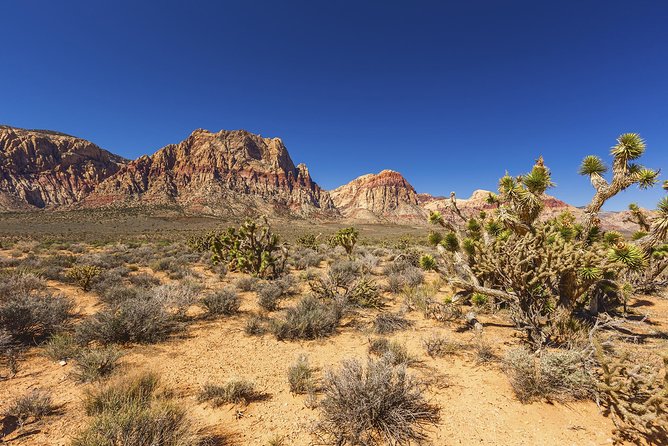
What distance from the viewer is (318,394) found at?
433 cm

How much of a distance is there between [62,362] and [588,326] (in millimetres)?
9989

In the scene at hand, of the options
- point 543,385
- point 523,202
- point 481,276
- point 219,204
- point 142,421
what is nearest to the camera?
point 142,421

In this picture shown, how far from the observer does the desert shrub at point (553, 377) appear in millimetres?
4023

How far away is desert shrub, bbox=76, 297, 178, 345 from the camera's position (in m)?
5.69

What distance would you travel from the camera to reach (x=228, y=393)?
13.4 ft

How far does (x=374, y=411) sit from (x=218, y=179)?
160 m

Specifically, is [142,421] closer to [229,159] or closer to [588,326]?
[588,326]

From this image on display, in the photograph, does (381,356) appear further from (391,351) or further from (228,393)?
(228,393)

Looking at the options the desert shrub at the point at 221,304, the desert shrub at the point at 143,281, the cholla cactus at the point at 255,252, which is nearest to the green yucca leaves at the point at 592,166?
the desert shrub at the point at 221,304

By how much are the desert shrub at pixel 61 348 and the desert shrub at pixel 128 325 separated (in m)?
0.18

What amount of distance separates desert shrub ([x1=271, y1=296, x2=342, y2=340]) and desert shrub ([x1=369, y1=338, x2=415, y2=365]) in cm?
125

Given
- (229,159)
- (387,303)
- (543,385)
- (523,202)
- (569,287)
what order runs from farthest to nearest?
(229,159)
(387,303)
(523,202)
(569,287)
(543,385)

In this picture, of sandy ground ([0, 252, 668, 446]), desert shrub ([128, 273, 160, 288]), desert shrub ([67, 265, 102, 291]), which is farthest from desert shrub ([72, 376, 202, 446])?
desert shrub ([67, 265, 102, 291])

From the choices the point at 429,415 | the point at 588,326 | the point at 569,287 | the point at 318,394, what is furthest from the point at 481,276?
the point at 318,394
